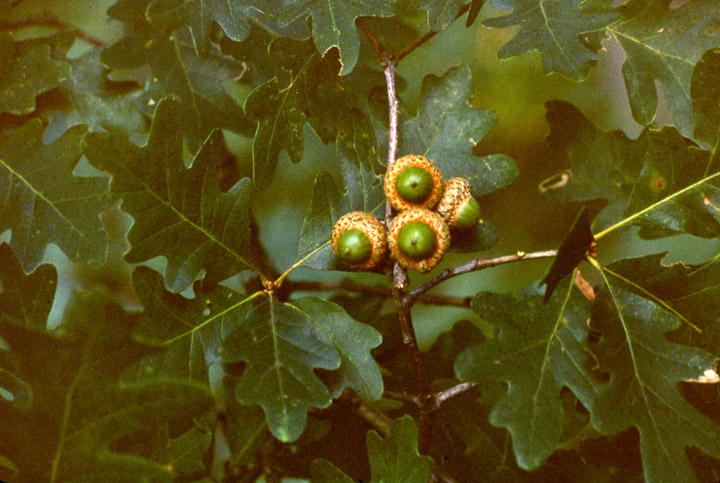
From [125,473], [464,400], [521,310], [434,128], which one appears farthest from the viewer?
[464,400]

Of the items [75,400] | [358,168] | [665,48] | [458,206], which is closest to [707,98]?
[665,48]

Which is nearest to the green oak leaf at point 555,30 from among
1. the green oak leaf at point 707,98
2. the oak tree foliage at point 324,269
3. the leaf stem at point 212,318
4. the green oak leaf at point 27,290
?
the oak tree foliage at point 324,269

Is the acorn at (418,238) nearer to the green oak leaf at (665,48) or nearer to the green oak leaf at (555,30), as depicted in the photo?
the green oak leaf at (555,30)

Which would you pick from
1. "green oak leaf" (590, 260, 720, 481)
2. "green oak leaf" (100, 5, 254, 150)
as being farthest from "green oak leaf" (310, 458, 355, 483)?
"green oak leaf" (100, 5, 254, 150)

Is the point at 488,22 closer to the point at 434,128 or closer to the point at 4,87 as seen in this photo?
the point at 434,128

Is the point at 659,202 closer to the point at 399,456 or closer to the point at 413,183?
the point at 413,183

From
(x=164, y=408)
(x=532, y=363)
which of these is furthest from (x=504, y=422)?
(x=164, y=408)
